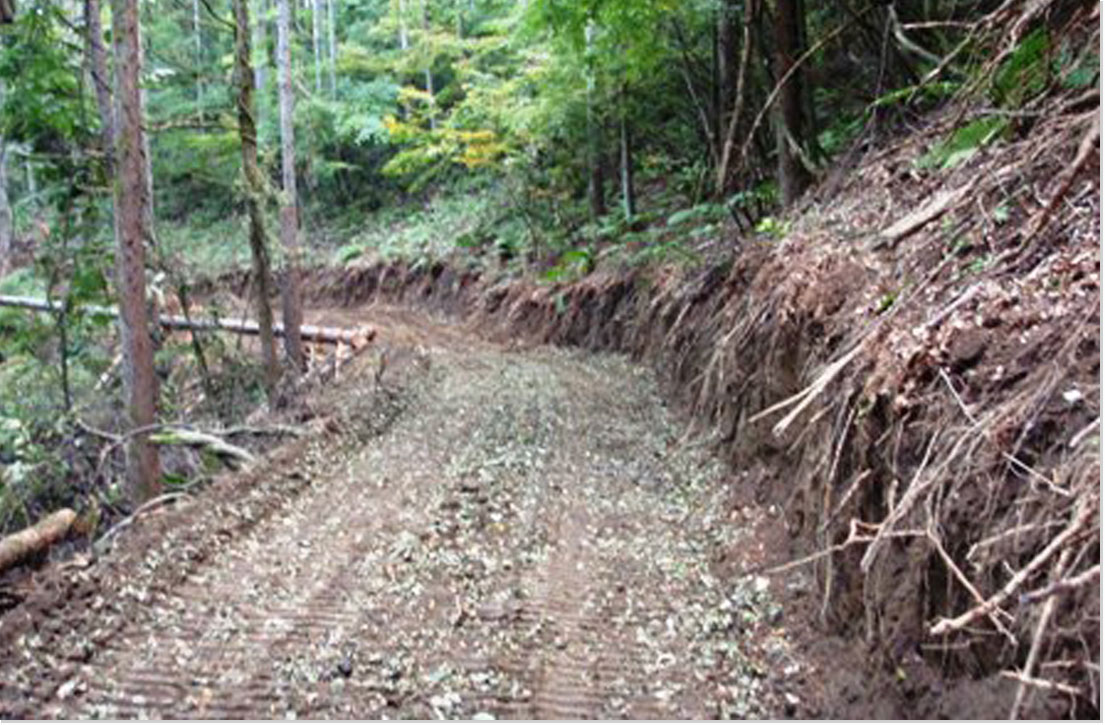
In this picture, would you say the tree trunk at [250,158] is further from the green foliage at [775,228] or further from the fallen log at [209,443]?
the green foliage at [775,228]

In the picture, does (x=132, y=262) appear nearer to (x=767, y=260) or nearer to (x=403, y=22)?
(x=767, y=260)

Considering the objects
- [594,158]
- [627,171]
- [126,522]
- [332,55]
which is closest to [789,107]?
[627,171]

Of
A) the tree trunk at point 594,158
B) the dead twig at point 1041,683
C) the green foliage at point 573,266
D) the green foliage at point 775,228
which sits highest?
the tree trunk at point 594,158

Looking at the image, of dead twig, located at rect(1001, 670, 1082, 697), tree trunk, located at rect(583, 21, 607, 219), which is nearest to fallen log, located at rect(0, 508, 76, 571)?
dead twig, located at rect(1001, 670, 1082, 697)

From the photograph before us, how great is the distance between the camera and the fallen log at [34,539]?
615 cm

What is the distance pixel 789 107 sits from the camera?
912 cm

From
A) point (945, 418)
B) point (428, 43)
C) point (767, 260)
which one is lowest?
point (945, 418)

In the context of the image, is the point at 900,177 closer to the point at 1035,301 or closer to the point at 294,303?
the point at 1035,301

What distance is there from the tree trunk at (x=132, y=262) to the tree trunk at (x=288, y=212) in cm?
517

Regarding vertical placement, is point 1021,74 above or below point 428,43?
below

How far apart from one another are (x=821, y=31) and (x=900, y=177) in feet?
16.9

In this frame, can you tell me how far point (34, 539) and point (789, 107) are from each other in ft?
26.9

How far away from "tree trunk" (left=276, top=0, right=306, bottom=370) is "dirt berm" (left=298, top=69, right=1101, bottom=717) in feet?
Result: 27.4

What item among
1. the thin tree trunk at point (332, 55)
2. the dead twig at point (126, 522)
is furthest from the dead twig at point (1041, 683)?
the thin tree trunk at point (332, 55)
